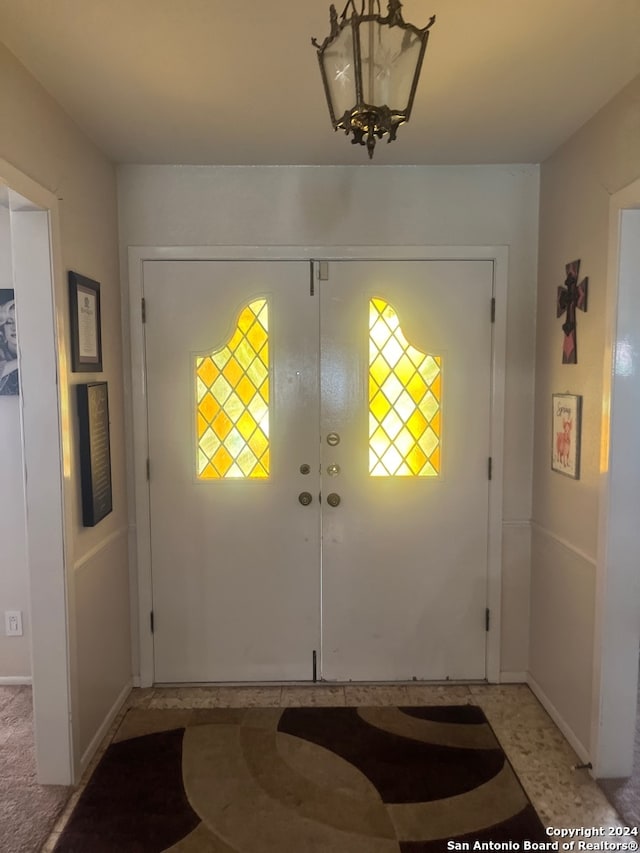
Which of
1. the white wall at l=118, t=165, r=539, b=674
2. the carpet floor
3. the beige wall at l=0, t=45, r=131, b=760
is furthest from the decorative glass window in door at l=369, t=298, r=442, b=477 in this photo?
the carpet floor

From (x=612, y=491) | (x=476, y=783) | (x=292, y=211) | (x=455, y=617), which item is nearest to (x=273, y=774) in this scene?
(x=476, y=783)

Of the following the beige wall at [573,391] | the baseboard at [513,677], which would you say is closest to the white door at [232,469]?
the baseboard at [513,677]

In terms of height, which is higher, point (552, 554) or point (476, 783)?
point (552, 554)

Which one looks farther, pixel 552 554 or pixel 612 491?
pixel 552 554

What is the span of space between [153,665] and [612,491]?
7.29 feet

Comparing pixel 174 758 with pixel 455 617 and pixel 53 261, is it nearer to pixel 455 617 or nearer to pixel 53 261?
pixel 455 617

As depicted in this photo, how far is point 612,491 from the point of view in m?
2.07

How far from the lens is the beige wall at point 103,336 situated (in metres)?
1.85

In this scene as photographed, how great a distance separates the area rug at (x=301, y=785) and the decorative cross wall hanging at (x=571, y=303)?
165 cm

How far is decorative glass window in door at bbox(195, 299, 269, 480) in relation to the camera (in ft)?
8.82

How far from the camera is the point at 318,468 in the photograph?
8.93 feet

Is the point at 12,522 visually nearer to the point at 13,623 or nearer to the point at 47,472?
the point at 13,623

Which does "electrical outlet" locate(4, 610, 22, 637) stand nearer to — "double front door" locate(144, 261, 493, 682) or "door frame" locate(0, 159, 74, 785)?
"double front door" locate(144, 261, 493, 682)

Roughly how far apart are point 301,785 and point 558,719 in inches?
46.0
